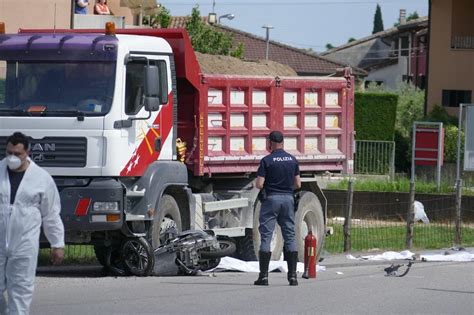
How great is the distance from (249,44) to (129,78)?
55.0 m

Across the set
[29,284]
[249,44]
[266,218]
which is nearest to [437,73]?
[249,44]

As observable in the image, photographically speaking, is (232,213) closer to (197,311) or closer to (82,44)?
(82,44)

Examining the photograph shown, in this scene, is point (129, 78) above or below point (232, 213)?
above

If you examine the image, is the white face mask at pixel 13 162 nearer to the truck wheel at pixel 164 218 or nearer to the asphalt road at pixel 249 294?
the asphalt road at pixel 249 294

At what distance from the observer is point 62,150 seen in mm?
14695

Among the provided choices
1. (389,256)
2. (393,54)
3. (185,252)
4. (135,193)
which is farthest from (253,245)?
(393,54)

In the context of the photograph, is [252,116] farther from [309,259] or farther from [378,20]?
[378,20]

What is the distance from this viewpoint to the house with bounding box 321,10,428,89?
243ft

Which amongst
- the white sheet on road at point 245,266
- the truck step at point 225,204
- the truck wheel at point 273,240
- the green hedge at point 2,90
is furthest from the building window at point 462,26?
the green hedge at point 2,90

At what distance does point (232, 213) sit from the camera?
17.9 meters

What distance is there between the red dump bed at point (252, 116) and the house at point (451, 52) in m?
30.4

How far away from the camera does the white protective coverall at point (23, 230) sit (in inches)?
373

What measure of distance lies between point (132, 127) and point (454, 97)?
3674 centimetres

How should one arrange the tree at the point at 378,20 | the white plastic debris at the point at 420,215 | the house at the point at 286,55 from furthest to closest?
the tree at the point at 378,20, the house at the point at 286,55, the white plastic debris at the point at 420,215
